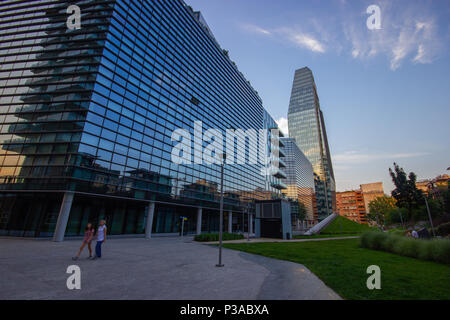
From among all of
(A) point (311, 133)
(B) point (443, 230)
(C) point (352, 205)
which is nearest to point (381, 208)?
(B) point (443, 230)

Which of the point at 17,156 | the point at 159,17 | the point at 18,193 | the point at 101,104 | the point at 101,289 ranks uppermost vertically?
the point at 159,17

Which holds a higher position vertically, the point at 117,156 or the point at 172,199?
the point at 117,156

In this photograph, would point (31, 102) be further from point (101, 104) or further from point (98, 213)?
point (98, 213)

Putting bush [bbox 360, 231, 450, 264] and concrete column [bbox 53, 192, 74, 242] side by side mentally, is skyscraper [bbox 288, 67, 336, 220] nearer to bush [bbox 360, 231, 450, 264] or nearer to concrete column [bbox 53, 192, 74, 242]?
bush [bbox 360, 231, 450, 264]

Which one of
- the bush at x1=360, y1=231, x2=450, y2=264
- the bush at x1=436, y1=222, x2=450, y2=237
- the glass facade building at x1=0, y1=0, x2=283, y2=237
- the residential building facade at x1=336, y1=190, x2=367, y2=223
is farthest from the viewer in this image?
the residential building facade at x1=336, y1=190, x2=367, y2=223

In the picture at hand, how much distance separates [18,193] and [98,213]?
345 inches

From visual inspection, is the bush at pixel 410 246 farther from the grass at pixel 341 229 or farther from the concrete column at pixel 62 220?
the grass at pixel 341 229

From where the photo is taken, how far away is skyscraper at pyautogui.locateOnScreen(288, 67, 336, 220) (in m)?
119

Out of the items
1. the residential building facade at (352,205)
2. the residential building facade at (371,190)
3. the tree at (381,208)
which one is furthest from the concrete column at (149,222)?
the residential building facade at (371,190)

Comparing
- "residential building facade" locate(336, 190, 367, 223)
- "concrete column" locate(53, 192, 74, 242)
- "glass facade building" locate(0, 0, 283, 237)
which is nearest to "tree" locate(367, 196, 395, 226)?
"glass facade building" locate(0, 0, 283, 237)

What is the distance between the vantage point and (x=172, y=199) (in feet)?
102

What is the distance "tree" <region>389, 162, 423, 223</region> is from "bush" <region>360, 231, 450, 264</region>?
4887 centimetres
